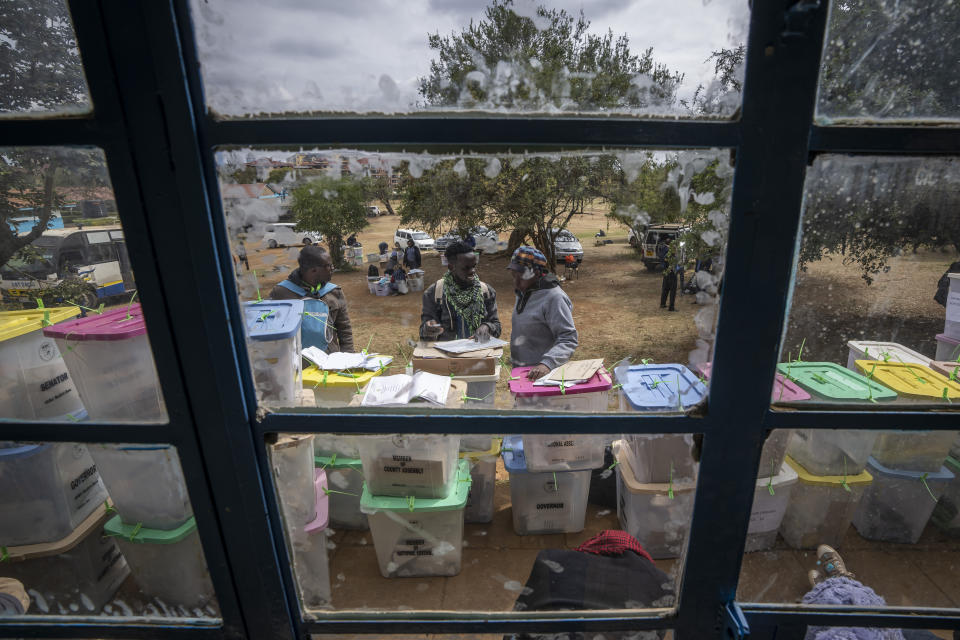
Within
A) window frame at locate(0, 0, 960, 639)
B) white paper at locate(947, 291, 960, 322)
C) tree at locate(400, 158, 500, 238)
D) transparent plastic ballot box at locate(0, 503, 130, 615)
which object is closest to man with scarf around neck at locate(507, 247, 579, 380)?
tree at locate(400, 158, 500, 238)

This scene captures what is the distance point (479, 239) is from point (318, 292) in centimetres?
38

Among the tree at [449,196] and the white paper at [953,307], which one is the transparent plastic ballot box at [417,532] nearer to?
the tree at [449,196]

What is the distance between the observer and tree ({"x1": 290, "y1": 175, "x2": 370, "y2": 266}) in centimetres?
83

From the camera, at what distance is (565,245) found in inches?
39.5

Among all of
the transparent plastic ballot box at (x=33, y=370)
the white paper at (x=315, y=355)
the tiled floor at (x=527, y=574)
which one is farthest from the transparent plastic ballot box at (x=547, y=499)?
the transparent plastic ballot box at (x=33, y=370)

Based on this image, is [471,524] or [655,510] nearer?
[471,524]

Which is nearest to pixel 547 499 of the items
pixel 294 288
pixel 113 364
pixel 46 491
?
pixel 294 288

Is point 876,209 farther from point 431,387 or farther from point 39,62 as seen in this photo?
point 39,62

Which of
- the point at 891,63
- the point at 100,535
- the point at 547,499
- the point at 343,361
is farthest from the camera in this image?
the point at 547,499

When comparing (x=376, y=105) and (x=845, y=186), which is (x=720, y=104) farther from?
(x=376, y=105)

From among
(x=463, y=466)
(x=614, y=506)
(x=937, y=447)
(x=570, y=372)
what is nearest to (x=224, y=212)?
(x=570, y=372)

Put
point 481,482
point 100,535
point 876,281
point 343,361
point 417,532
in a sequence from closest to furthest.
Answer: point 876,281 → point 100,535 → point 417,532 → point 343,361 → point 481,482

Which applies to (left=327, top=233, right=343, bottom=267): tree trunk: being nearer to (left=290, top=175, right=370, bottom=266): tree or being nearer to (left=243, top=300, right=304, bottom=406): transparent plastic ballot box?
(left=290, top=175, right=370, bottom=266): tree

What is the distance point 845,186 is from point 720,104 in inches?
11.3
